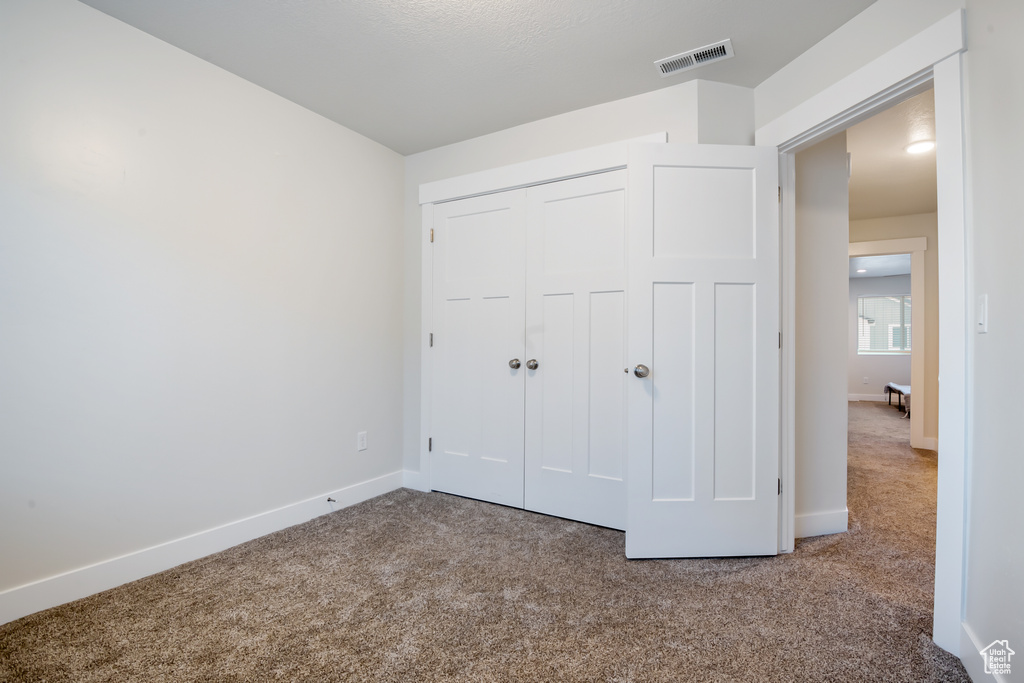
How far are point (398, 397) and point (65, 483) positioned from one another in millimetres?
1846

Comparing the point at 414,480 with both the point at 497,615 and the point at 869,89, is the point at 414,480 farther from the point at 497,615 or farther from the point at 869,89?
the point at 869,89

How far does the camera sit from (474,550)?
7.77 ft

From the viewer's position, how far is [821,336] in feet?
8.47

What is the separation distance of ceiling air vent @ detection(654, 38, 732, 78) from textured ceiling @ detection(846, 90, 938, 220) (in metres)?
1.33

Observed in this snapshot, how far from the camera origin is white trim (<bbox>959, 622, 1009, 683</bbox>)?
1.34 m

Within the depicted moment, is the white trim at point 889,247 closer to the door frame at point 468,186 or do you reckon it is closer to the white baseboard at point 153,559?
the door frame at point 468,186

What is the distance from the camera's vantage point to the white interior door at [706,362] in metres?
2.28

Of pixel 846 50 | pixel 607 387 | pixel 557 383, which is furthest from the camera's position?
pixel 557 383

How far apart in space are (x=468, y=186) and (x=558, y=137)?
69 centimetres

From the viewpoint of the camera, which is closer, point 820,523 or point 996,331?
point 996,331

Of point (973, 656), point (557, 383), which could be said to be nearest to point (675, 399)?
point (557, 383)

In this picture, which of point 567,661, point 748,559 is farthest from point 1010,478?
point 567,661

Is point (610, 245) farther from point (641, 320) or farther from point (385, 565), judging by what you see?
point (385, 565)

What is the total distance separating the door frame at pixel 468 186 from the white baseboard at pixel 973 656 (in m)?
2.37
